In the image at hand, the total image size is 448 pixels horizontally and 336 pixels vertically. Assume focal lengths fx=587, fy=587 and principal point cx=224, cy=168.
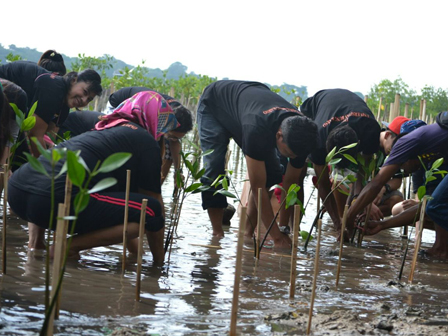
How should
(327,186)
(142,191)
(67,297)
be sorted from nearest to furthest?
(67,297)
(142,191)
(327,186)

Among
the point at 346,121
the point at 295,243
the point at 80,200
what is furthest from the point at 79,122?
the point at 80,200

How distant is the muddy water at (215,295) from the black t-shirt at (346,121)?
2.90ft

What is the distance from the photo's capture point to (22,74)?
482 centimetres

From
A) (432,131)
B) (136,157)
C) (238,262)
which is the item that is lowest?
(238,262)

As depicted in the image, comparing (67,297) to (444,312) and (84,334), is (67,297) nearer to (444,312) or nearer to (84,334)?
(84,334)

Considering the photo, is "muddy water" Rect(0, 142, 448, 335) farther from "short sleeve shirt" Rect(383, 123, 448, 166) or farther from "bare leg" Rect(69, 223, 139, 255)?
"short sleeve shirt" Rect(383, 123, 448, 166)

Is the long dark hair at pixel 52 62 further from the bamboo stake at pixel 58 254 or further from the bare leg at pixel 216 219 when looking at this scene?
the bamboo stake at pixel 58 254

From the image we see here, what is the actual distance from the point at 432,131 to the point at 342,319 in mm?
2436

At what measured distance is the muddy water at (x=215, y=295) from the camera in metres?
2.57

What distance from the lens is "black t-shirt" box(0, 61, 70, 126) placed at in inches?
179

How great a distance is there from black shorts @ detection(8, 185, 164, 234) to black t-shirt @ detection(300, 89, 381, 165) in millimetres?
1819

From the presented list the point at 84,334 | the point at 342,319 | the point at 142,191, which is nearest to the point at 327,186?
the point at 142,191

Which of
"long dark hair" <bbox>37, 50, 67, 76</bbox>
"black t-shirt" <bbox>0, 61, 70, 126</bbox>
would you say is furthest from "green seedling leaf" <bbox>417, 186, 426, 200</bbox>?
"long dark hair" <bbox>37, 50, 67, 76</bbox>

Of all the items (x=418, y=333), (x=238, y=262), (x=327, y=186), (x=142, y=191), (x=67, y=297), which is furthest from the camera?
(x=327, y=186)
